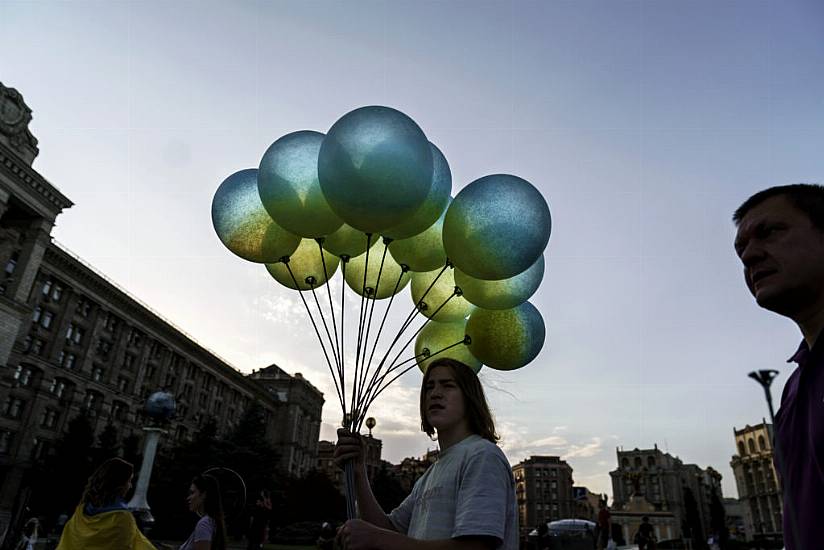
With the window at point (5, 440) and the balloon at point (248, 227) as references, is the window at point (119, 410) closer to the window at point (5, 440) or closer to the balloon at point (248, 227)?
the window at point (5, 440)

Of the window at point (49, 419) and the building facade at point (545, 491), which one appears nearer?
the window at point (49, 419)

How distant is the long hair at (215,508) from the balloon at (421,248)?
2.44 metres

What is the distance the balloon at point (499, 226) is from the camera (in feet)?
11.9

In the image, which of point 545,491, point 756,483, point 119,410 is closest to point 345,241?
point 119,410

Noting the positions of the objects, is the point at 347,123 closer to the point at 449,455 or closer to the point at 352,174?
the point at 352,174

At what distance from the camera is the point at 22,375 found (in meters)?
36.2

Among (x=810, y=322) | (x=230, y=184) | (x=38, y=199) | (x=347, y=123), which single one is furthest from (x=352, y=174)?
(x=38, y=199)

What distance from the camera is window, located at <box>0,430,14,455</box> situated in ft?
112

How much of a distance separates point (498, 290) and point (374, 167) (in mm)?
1551

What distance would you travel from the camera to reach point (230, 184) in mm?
4375

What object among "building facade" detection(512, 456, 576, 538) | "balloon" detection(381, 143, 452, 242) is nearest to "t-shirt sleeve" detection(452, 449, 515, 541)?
"balloon" detection(381, 143, 452, 242)

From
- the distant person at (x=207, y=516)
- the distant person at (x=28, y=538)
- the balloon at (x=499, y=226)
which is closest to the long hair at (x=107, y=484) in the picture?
the distant person at (x=207, y=516)

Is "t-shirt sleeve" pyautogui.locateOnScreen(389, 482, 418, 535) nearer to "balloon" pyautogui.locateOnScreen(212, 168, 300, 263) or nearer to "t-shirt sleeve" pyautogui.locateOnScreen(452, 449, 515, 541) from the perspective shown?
"t-shirt sleeve" pyautogui.locateOnScreen(452, 449, 515, 541)

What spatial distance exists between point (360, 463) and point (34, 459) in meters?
44.3
